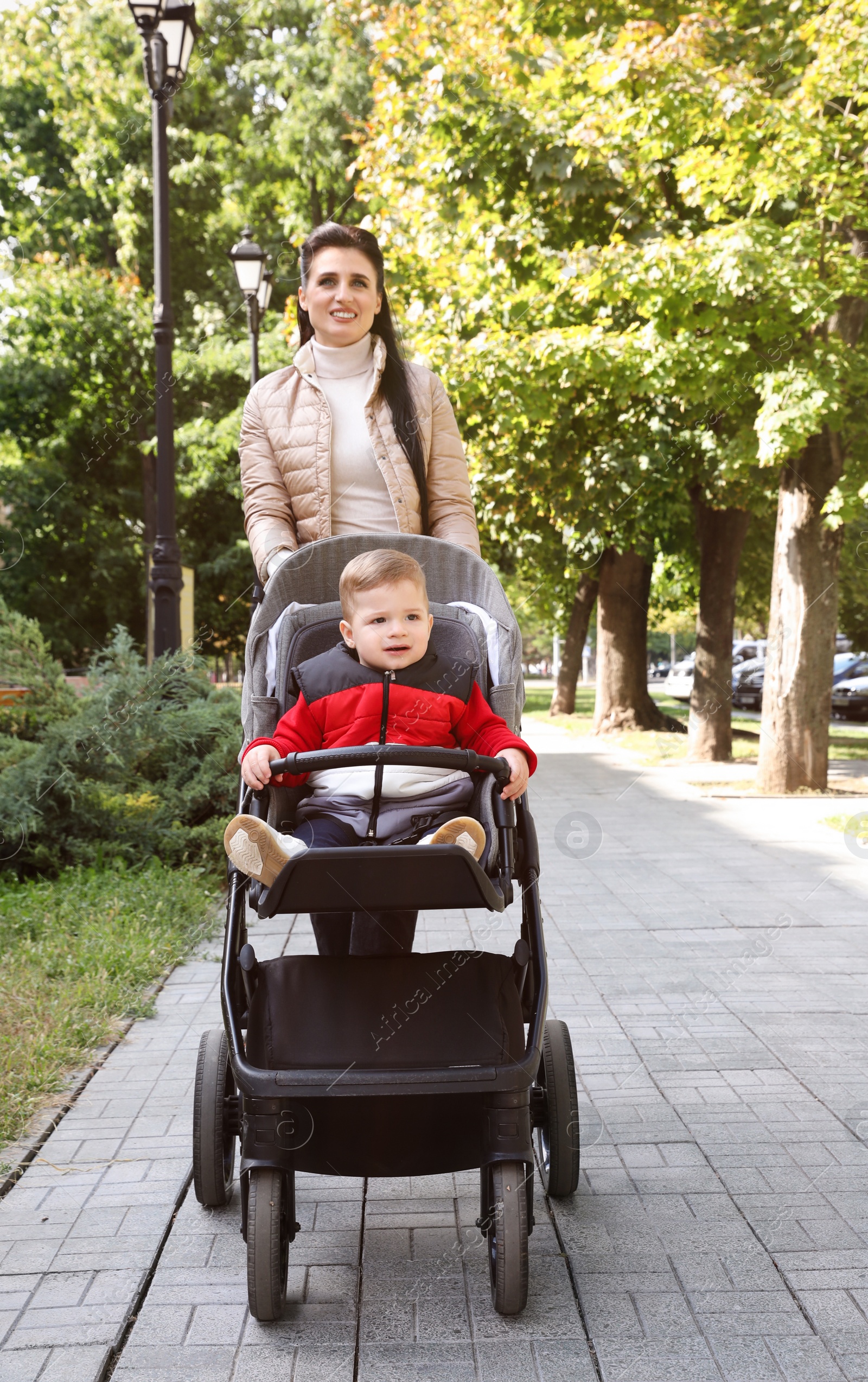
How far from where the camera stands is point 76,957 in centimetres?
569

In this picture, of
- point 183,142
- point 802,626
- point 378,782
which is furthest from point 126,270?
point 378,782

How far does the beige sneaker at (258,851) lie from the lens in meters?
2.60

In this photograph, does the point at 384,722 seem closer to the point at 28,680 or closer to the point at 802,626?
the point at 28,680

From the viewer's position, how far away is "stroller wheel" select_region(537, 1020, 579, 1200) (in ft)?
11.0

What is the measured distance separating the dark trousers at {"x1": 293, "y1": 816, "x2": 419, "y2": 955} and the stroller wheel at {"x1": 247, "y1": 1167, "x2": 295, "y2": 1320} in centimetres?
54

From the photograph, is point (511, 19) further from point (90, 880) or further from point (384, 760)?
point (384, 760)

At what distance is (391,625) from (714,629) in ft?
Result: 43.7

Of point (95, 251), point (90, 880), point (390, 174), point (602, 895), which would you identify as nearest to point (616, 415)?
point (390, 174)

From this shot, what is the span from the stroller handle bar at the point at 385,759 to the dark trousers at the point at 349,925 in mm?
148

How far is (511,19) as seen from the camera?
12.2 m

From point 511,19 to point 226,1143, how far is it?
11.8 metres

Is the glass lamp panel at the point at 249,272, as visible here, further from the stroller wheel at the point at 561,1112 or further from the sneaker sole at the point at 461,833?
the sneaker sole at the point at 461,833

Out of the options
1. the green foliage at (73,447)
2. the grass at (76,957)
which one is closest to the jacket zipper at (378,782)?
the grass at (76,957)

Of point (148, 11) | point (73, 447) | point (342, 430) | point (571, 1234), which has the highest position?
point (148, 11)
